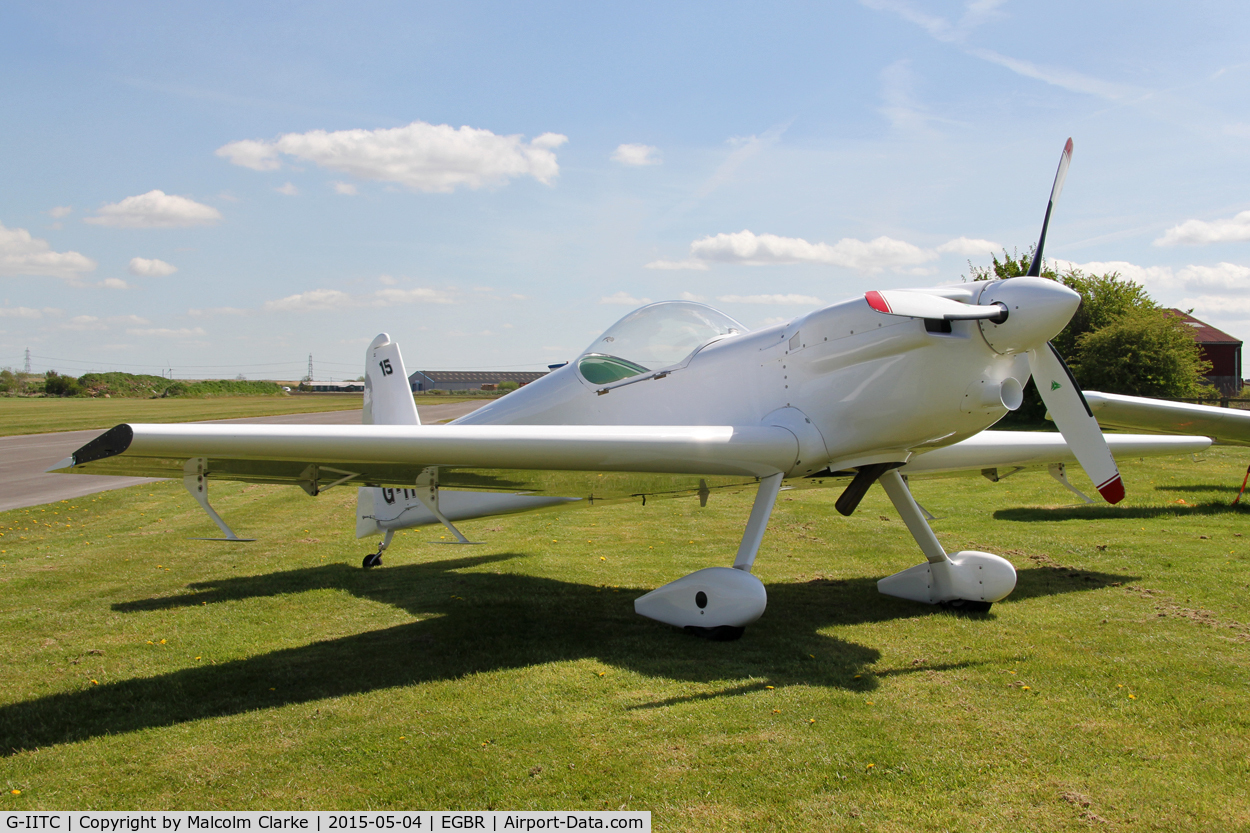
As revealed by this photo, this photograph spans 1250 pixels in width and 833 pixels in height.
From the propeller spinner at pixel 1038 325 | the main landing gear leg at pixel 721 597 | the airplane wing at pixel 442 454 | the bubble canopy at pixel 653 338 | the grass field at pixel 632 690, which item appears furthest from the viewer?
the bubble canopy at pixel 653 338

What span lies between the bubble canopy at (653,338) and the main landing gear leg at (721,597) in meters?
1.51

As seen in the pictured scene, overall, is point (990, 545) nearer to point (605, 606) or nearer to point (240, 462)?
point (605, 606)

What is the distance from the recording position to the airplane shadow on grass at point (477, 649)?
4829mm

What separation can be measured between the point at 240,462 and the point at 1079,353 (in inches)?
1223

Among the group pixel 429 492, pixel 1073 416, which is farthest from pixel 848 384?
pixel 429 492

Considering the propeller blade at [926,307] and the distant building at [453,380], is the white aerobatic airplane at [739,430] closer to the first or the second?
the propeller blade at [926,307]

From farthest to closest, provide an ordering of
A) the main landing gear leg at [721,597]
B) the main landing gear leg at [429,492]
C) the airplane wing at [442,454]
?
the main landing gear leg at [429,492] → the main landing gear leg at [721,597] → the airplane wing at [442,454]

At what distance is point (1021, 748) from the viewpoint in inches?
157

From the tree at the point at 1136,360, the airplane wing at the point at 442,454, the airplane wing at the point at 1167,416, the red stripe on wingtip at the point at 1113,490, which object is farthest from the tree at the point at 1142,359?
the airplane wing at the point at 442,454

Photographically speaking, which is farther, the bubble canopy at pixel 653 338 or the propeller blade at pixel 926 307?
the bubble canopy at pixel 653 338

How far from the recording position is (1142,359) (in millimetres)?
26641

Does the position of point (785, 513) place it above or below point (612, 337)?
below

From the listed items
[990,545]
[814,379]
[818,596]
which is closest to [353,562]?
[818,596]

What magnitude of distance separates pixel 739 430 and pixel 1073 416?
2.58 metres
